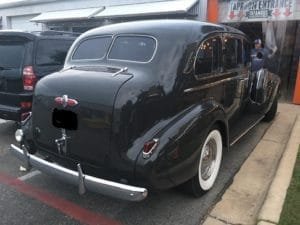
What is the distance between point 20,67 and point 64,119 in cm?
256

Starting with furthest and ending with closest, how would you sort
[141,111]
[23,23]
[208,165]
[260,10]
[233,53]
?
[23,23] < [260,10] < [233,53] < [208,165] < [141,111]

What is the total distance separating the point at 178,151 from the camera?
341cm

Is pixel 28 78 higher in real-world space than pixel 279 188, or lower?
higher

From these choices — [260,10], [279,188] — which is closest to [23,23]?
[260,10]

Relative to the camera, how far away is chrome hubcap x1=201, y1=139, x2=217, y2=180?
4.24m

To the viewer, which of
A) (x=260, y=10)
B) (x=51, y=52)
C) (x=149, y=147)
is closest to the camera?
(x=149, y=147)

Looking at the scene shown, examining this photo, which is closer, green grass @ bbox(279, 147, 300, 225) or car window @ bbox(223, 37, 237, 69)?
green grass @ bbox(279, 147, 300, 225)

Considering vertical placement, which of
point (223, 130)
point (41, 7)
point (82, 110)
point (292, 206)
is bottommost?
point (292, 206)

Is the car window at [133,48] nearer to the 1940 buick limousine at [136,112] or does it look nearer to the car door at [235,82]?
the 1940 buick limousine at [136,112]

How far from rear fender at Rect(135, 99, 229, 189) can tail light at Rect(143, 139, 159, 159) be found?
0.03 meters

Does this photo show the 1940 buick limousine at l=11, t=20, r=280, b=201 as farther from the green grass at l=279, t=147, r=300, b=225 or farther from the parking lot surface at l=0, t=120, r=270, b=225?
the green grass at l=279, t=147, r=300, b=225

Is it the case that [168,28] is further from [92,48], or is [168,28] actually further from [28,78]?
[28,78]

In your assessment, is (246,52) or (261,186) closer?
(261,186)

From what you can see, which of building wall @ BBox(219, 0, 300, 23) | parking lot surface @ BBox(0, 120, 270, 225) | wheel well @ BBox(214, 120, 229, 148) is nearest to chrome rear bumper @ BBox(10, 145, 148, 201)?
parking lot surface @ BBox(0, 120, 270, 225)
